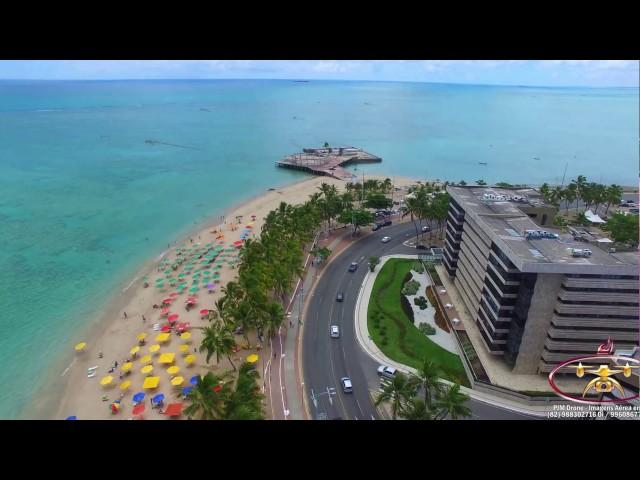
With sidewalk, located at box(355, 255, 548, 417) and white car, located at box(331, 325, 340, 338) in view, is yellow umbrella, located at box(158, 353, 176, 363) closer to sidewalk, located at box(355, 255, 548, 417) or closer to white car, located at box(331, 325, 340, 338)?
white car, located at box(331, 325, 340, 338)

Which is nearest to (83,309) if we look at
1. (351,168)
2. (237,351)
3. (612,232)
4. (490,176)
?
(237,351)

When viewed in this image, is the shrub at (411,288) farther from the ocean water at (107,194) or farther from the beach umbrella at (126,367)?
the ocean water at (107,194)

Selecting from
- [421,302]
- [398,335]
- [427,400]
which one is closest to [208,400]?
[427,400]

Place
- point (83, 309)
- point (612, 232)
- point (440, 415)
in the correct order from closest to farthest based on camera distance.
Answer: point (440, 415), point (83, 309), point (612, 232)

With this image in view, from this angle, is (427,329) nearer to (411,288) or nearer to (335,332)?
(411,288)

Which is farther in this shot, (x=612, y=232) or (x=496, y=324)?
(x=612, y=232)
